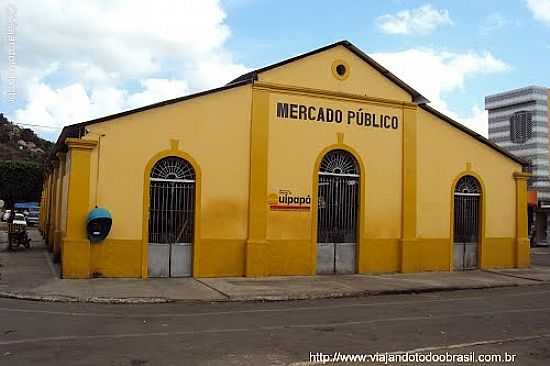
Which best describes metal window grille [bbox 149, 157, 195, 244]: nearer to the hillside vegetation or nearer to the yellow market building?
the yellow market building

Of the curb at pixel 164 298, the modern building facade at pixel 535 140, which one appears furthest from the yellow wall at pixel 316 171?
the modern building facade at pixel 535 140

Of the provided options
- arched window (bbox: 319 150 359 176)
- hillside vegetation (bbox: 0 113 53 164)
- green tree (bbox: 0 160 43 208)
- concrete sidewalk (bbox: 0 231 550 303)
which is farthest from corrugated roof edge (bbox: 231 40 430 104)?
hillside vegetation (bbox: 0 113 53 164)

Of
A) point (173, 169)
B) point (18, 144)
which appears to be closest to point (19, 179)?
point (18, 144)

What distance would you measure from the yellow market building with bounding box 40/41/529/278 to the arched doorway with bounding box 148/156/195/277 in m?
0.03

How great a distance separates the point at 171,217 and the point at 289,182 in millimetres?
3588

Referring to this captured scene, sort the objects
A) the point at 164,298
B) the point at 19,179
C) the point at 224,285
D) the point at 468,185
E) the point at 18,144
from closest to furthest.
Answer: the point at 164,298 < the point at 224,285 < the point at 468,185 < the point at 19,179 < the point at 18,144

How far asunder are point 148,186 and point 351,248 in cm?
655

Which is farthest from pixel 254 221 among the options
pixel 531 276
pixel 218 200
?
pixel 531 276

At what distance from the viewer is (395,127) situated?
19297mm

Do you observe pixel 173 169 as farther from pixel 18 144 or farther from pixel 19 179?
pixel 18 144

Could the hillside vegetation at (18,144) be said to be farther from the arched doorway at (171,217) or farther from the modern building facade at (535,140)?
the arched doorway at (171,217)

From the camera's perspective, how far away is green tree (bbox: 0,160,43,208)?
198 feet

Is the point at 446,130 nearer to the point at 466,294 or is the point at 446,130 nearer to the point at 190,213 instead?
the point at 466,294

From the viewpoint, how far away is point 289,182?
1752 centimetres
